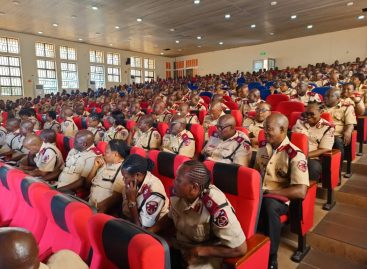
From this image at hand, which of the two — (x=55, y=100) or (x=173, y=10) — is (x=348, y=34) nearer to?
(x=173, y=10)

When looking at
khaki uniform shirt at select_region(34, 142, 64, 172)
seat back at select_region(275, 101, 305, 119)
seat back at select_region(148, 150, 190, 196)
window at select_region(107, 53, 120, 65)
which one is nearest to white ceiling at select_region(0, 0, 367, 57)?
window at select_region(107, 53, 120, 65)

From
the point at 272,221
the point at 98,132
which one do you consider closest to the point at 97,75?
the point at 98,132

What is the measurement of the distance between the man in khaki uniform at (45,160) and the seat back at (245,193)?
2001 millimetres

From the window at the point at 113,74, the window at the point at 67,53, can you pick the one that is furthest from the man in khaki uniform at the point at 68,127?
the window at the point at 113,74

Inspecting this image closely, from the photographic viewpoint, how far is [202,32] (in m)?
12.6

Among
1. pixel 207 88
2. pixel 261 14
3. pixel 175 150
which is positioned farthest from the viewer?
pixel 261 14

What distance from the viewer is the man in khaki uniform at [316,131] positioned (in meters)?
2.78

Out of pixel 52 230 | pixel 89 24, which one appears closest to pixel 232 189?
pixel 52 230

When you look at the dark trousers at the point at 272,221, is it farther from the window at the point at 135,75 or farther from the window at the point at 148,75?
the window at the point at 148,75

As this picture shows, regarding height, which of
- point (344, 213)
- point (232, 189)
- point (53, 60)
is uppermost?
point (53, 60)

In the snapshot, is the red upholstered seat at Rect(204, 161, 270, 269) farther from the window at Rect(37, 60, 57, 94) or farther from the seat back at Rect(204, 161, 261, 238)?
the window at Rect(37, 60, 57, 94)

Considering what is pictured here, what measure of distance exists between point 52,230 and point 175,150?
2038 mm

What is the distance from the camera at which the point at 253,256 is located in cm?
147

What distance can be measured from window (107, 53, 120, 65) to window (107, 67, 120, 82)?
35 centimetres
